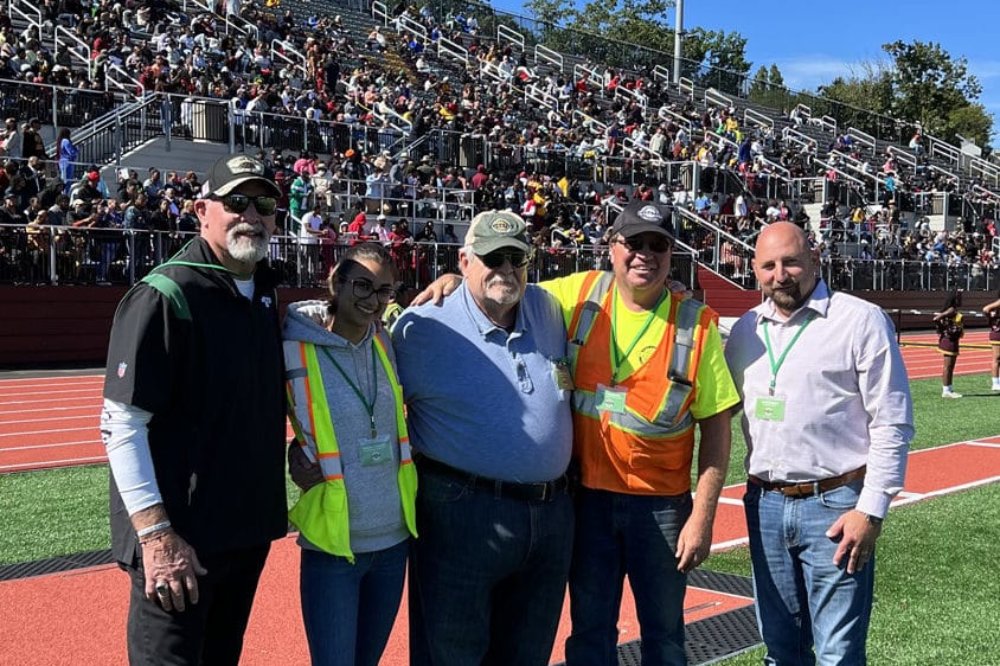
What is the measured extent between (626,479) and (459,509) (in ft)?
2.12

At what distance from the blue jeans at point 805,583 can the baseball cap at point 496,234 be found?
4.43 feet

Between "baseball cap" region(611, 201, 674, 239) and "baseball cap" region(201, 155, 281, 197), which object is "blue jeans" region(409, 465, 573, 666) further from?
"baseball cap" region(201, 155, 281, 197)

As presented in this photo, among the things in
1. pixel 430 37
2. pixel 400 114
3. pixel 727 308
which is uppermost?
pixel 430 37

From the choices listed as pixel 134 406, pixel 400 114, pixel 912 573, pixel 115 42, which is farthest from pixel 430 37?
pixel 134 406

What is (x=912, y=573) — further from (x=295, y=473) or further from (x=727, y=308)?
(x=727, y=308)

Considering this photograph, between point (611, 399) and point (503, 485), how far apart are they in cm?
54

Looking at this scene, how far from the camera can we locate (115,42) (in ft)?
87.9

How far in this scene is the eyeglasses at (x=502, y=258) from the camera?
394cm

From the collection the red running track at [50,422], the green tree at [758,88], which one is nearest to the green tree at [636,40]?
the green tree at [758,88]

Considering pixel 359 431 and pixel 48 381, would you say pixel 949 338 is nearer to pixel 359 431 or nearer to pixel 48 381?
pixel 48 381

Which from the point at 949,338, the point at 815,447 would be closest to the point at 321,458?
the point at 815,447

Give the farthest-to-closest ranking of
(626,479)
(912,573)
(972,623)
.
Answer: (912,573) < (972,623) < (626,479)

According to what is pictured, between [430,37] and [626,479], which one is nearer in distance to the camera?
[626,479]

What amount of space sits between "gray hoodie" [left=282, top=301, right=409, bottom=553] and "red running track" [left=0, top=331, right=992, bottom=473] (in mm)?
7882
